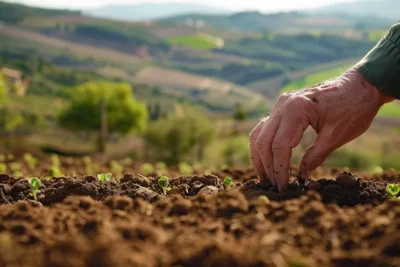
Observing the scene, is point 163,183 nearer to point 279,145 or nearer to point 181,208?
point 279,145

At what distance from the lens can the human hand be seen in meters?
3.40

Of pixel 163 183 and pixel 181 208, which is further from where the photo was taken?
pixel 163 183

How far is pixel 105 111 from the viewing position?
72.0m

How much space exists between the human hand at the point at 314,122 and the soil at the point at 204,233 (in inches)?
9.4

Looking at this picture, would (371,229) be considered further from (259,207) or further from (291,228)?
(259,207)

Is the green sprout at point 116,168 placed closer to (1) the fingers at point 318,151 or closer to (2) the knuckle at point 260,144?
(1) the fingers at point 318,151

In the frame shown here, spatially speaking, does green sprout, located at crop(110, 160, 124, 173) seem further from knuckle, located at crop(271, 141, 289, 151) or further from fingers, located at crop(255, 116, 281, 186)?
knuckle, located at crop(271, 141, 289, 151)

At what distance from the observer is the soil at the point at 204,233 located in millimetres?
1593

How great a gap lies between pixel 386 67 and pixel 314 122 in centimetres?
69

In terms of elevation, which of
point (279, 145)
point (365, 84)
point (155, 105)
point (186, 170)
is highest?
point (365, 84)

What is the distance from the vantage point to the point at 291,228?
2199 mm

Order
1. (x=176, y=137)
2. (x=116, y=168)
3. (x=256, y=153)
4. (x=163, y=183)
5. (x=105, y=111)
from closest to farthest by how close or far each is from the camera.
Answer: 1. (x=256, y=153)
2. (x=163, y=183)
3. (x=116, y=168)
4. (x=176, y=137)
5. (x=105, y=111)

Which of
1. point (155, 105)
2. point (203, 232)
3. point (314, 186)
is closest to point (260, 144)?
point (314, 186)

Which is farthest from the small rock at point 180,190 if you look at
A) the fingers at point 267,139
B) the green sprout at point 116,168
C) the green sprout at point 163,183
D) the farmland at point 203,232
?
the green sprout at point 116,168
